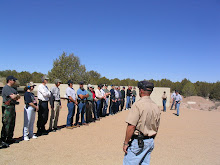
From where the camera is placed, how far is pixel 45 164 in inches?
Result: 167

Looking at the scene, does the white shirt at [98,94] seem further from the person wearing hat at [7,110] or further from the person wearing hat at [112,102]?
the person wearing hat at [7,110]

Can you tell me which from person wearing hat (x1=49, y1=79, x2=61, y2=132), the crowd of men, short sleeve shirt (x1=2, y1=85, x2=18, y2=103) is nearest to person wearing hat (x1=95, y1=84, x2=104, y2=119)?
the crowd of men

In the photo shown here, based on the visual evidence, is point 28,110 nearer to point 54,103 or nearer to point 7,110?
point 7,110

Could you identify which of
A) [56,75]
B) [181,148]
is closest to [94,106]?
[181,148]

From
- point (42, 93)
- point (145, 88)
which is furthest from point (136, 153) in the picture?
point (42, 93)

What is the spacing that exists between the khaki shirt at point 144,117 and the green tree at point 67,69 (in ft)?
109

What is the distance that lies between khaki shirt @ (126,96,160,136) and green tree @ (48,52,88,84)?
33248 millimetres

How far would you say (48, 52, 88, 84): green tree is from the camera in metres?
35.2

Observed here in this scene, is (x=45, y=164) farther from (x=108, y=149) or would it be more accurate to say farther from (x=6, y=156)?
(x=108, y=149)

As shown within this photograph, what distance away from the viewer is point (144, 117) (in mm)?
2646

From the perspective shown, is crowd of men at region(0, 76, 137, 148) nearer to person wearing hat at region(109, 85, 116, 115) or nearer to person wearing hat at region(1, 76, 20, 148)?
person wearing hat at region(1, 76, 20, 148)

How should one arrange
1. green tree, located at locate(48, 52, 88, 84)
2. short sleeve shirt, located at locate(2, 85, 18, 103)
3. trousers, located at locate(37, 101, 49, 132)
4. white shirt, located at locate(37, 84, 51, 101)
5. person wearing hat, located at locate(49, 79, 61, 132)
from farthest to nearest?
green tree, located at locate(48, 52, 88, 84), person wearing hat, located at locate(49, 79, 61, 132), trousers, located at locate(37, 101, 49, 132), white shirt, located at locate(37, 84, 51, 101), short sleeve shirt, located at locate(2, 85, 18, 103)

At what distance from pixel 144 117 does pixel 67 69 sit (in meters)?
34.3

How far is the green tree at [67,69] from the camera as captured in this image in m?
35.2
